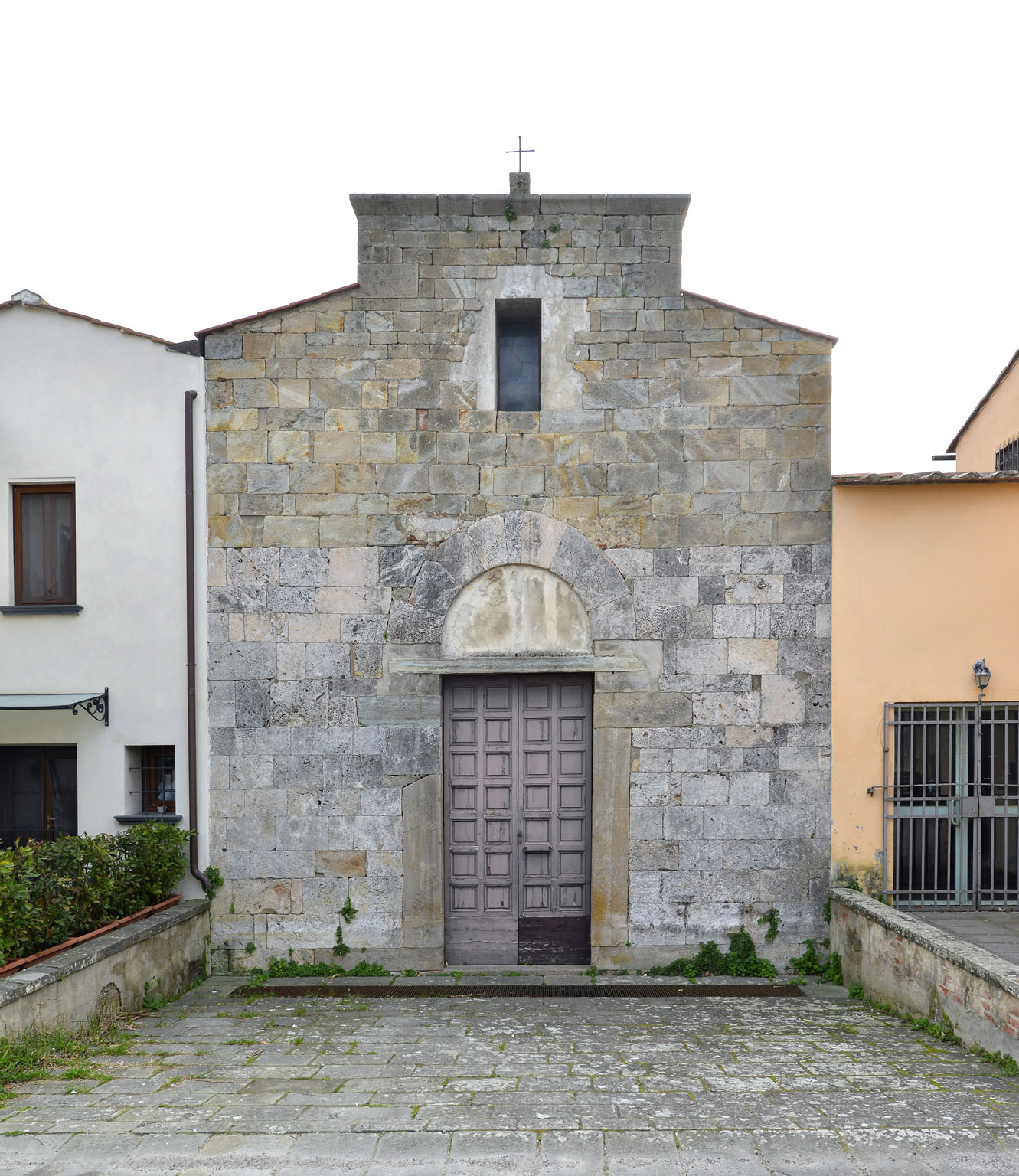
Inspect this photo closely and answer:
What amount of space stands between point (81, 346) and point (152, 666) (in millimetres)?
3017

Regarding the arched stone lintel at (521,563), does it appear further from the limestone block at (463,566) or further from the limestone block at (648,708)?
the limestone block at (648,708)

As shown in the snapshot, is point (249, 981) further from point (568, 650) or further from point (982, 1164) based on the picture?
point (982, 1164)

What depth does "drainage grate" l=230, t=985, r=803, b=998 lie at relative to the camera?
7.87 meters

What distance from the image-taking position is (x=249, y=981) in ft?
26.9

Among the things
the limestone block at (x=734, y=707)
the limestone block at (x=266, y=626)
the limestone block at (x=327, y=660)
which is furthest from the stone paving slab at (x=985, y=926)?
the limestone block at (x=266, y=626)

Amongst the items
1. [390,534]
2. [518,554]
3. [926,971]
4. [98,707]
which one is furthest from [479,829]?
[926,971]

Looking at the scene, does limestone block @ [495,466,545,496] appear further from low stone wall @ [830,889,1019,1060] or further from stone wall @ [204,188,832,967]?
low stone wall @ [830,889,1019,1060]

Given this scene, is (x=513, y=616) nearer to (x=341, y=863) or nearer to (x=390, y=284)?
(x=341, y=863)

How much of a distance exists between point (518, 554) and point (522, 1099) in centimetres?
444

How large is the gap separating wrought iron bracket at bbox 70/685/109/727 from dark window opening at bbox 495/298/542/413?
14.8 feet

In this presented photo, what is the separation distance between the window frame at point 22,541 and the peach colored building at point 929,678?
7.01m

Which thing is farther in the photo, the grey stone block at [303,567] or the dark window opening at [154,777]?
the dark window opening at [154,777]

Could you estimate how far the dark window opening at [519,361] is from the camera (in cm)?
880

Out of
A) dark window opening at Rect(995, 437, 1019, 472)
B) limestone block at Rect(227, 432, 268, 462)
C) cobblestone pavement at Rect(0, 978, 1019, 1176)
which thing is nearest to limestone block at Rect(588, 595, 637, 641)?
cobblestone pavement at Rect(0, 978, 1019, 1176)
